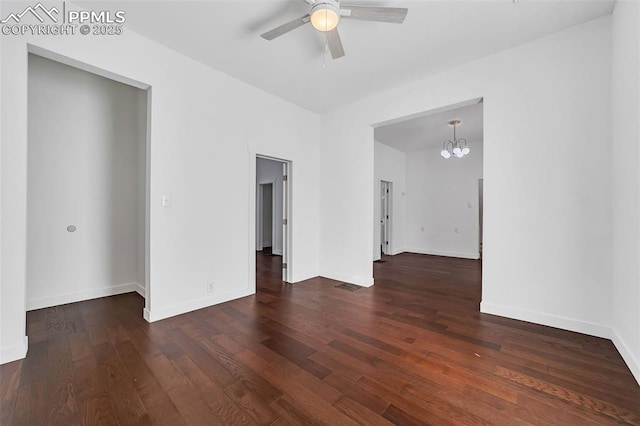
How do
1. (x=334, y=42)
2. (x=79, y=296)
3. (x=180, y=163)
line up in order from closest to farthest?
(x=334, y=42), (x=180, y=163), (x=79, y=296)

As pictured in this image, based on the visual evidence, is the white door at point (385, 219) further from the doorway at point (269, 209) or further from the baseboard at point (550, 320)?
the baseboard at point (550, 320)

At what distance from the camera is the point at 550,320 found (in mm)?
2814

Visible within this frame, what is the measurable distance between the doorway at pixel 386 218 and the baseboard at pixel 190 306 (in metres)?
4.69

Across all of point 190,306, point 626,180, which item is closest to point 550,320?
point 626,180

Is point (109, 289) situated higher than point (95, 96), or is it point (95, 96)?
point (95, 96)

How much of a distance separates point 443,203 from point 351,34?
5.89 m

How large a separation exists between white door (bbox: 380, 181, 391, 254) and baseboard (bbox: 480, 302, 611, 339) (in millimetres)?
4362

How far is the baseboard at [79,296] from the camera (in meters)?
3.27

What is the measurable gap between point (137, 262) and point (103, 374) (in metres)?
2.44

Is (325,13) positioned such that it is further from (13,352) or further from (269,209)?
(269,209)

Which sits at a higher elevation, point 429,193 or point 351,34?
point 351,34

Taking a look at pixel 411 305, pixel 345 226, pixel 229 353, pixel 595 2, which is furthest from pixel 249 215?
pixel 595 2

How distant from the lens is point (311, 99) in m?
4.39

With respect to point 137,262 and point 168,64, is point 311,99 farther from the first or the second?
point 137,262
